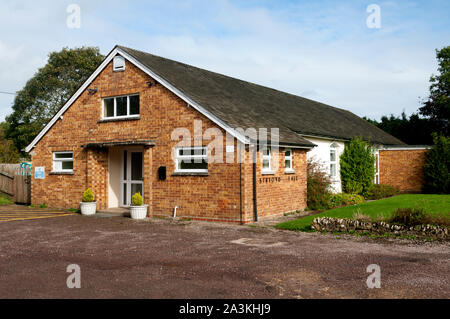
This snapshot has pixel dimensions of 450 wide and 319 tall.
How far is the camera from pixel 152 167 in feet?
51.0

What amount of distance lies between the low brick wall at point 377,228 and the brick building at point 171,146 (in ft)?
9.02

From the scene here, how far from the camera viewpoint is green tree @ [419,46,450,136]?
3853cm

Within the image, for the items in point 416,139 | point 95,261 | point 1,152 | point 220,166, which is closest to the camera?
point 95,261

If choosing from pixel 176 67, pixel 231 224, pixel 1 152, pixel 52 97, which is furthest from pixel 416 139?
pixel 1 152

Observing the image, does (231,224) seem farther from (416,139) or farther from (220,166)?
(416,139)

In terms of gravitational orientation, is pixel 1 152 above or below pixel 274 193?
above

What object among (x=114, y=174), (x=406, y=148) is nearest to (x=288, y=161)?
(x=114, y=174)

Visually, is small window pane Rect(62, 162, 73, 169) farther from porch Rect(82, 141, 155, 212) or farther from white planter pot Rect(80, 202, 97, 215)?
white planter pot Rect(80, 202, 97, 215)

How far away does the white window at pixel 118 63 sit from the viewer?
16703mm

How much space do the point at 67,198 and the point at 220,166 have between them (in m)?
8.16

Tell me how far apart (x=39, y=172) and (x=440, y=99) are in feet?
112

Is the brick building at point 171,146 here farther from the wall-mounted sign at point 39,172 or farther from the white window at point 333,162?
the white window at point 333,162

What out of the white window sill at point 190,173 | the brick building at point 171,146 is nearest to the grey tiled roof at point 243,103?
the brick building at point 171,146

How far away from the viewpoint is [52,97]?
139 ft
